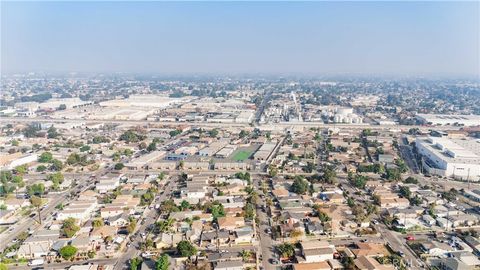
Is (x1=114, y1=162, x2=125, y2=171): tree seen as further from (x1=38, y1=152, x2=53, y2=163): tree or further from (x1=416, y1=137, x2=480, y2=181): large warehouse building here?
(x1=416, y1=137, x2=480, y2=181): large warehouse building

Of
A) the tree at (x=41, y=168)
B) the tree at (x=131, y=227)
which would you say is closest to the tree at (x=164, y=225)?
the tree at (x=131, y=227)

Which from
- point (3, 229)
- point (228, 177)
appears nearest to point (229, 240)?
point (228, 177)

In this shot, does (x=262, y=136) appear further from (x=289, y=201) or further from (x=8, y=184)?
(x=8, y=184)

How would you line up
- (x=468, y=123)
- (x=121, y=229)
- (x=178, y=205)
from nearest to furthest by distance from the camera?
(x=121, y=229), (x=178, y=205), (x=468, y=123)

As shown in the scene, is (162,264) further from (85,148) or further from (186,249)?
(85,148)

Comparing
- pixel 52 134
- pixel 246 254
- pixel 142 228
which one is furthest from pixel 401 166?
pixel 52 134

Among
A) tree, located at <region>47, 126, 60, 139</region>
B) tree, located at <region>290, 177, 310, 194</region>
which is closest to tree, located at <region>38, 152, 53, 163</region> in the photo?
tree, located at <region>47, 126, 60, 139</region>

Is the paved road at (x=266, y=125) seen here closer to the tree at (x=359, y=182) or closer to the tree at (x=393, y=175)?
the tree at (x=393, y=175)
